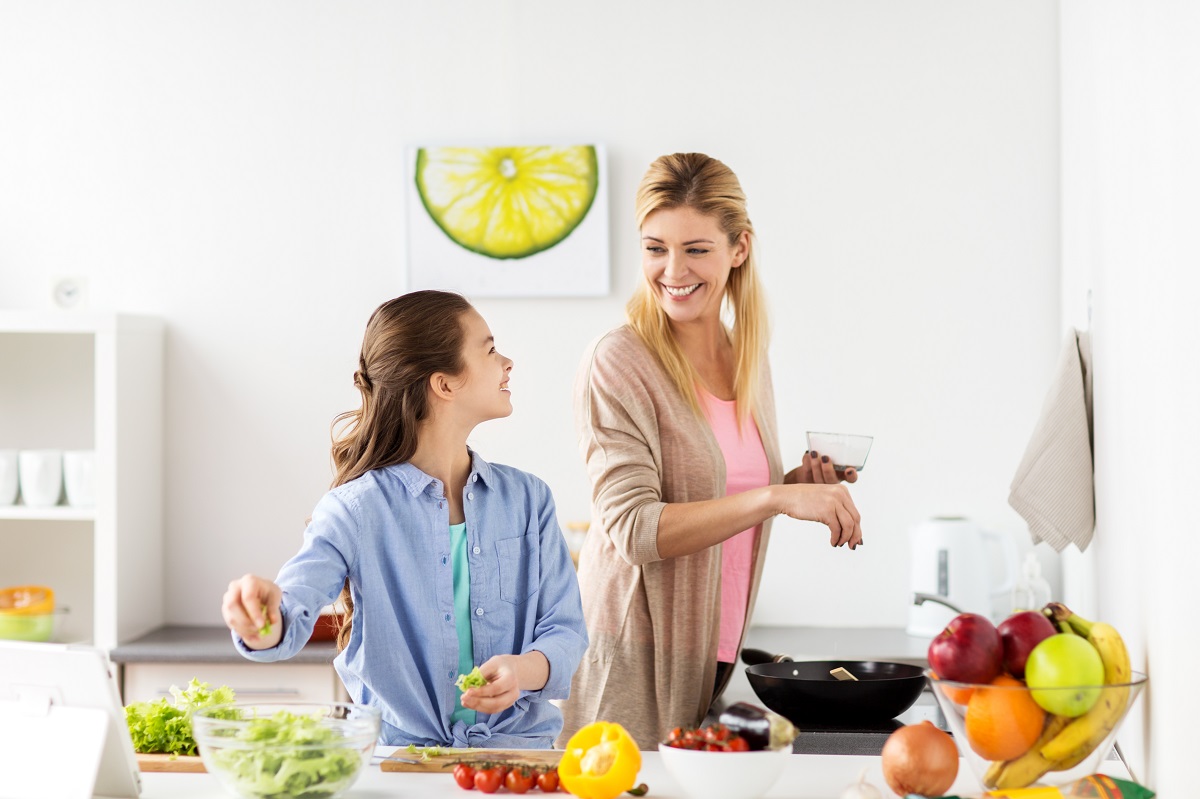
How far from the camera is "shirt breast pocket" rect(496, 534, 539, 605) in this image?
171 cm

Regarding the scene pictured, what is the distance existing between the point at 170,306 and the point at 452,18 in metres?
1.09

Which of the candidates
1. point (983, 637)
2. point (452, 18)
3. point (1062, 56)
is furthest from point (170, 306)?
point (983, 637)

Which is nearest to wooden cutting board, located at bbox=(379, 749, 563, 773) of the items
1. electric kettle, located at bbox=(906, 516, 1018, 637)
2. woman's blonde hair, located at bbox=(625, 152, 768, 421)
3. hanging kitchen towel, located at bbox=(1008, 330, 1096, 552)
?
woman's blonde hair, located at bbox=(625, 152, 768, 421)

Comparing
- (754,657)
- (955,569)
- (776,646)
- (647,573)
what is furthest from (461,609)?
(955,569)

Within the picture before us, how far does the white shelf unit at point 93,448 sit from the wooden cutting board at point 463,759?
5.82ft

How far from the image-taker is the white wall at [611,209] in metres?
3.02

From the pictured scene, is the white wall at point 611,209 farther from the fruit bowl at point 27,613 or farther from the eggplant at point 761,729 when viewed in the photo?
the eggplant at point 761,729

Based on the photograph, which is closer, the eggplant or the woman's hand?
the eggplant

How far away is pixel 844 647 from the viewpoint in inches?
109

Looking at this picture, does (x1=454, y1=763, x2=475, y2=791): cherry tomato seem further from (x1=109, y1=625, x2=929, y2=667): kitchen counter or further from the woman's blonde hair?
(x1=109, y1=625, x2=929, y2=667): kitchen counter

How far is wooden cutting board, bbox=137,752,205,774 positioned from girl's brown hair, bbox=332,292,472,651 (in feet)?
1.03

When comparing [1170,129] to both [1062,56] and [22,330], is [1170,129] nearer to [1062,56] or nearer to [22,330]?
[1062,56]

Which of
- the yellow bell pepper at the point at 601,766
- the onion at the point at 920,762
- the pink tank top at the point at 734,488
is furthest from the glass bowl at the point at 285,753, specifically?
the pink tank top at the point at 734,488

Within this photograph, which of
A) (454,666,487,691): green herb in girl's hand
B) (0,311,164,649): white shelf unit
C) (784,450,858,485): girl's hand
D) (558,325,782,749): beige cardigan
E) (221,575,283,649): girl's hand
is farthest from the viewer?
(0,311,164,649): white shelf unit
